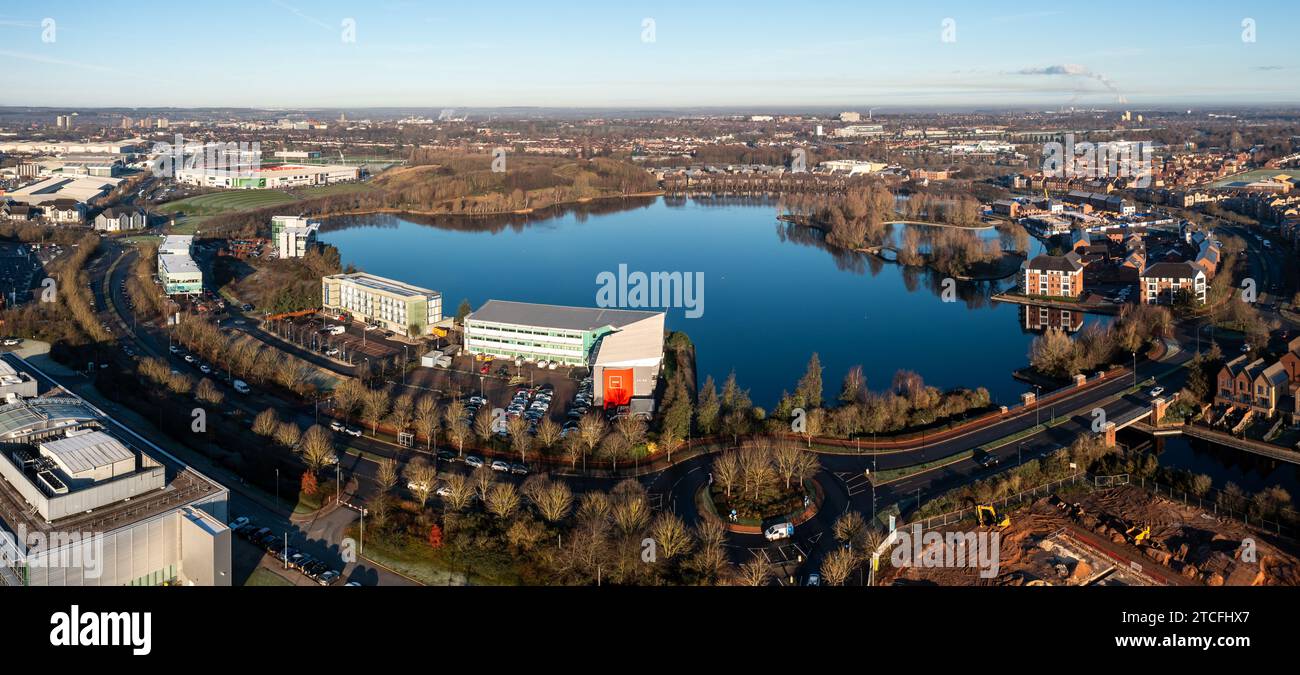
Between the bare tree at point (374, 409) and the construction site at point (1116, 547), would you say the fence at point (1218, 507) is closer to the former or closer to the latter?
the construction site at point (1116, 547)

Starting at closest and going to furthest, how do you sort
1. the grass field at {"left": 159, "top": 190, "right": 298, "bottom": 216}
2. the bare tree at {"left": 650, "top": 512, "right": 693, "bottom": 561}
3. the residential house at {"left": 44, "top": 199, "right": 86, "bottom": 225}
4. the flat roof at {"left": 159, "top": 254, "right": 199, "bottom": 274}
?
the bare tree at {"left": 650, "top": 512, "right": 693, "bottom": 561} < the flat roof at {"left": 159, "top": 254, "right": 199, "bottom": 274} < the residential house at {"left": 44, "top": 199, "right": 86, "bottom": 225} < the grass field at {"left": 159, "top": 190, "right": 298, "bottom": 216}

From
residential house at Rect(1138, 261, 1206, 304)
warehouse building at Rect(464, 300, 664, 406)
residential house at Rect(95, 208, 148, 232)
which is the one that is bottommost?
warehouse building at Rect(464, 300, 664, 406)

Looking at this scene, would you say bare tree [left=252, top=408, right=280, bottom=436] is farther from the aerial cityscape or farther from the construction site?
the construction site

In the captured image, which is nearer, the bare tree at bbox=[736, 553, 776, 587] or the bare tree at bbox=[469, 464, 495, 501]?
the bare tree at bbox=[736, 553, 776, 587]

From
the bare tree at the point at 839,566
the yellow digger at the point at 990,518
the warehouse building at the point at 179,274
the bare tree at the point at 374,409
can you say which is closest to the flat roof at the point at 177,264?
the warehouse building at the point at 179,274

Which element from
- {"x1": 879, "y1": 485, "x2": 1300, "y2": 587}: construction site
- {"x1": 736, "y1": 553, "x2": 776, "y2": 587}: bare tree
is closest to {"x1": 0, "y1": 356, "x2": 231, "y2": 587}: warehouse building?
Answer: {"x1": 736, "y1": 553, "x2": 776, "y2": 587}: bare tree

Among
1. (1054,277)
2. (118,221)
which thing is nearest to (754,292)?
(1054,277)

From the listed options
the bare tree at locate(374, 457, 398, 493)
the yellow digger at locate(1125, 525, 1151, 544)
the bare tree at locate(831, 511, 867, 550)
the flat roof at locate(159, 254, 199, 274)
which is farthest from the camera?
the flat roof at locate(159, 254, 199, 274)

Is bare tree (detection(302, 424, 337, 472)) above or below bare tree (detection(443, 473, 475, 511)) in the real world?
above

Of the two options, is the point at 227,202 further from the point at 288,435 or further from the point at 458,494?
the point at 458,494
